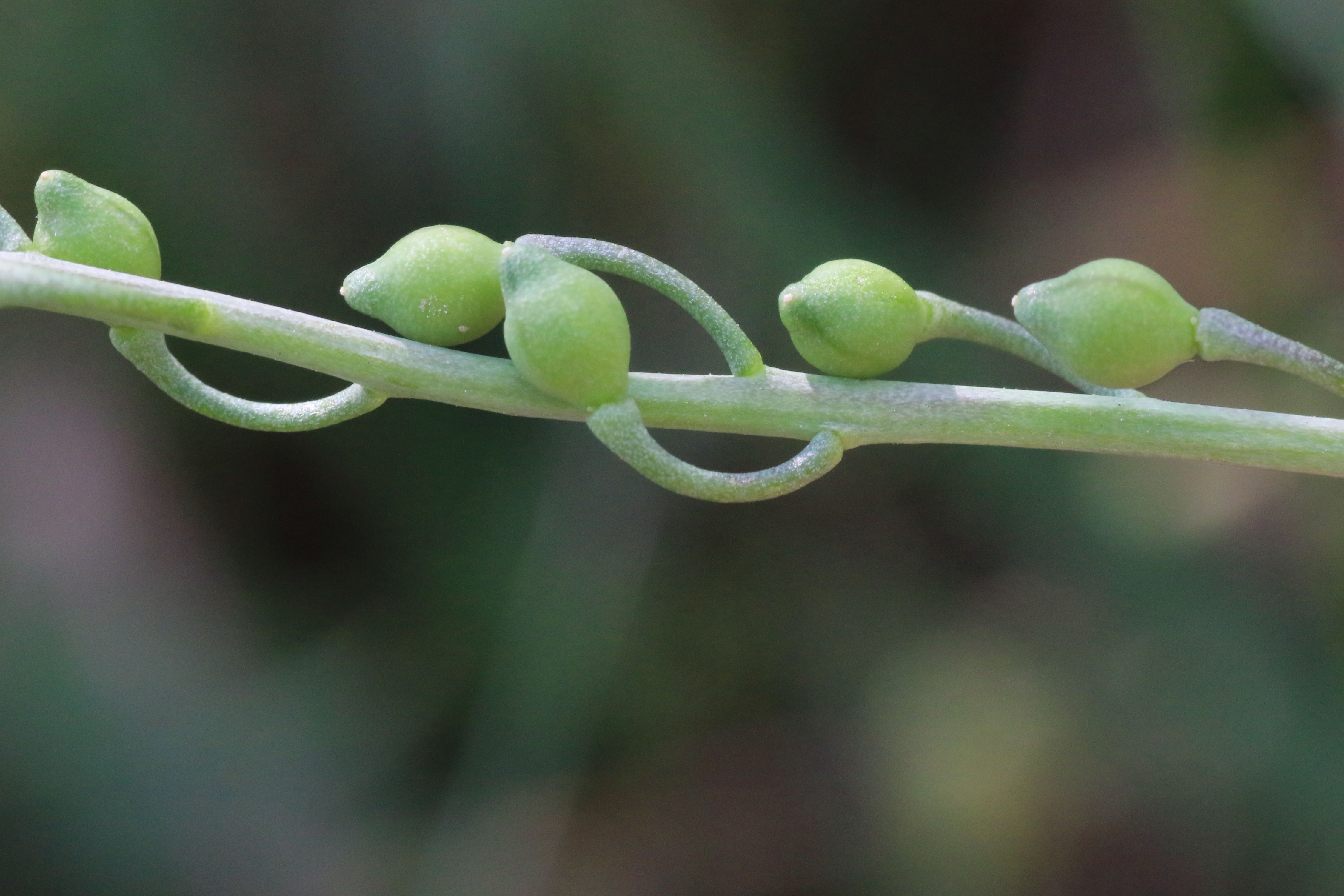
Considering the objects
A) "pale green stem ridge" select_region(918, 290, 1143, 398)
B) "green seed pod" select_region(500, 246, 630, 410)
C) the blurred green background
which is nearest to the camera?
"green seed pod" select_region(500, 246, 630, 410)

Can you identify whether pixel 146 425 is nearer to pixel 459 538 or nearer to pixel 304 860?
pixel 459 538

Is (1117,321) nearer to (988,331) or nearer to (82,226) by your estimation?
(988,331)

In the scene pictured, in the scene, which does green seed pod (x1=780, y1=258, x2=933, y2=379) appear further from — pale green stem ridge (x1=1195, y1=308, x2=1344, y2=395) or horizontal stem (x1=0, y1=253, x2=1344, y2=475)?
pale green stem ridge (x1=1195, y1=308, x2=1344, y2=395)

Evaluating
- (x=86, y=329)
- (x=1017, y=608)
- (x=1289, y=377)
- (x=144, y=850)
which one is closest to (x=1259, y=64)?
→ (x=1289, y=377)

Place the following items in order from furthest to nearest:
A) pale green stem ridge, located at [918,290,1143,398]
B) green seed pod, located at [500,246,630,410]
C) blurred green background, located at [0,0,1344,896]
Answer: blurred green background, located at [0,0,1344,896]
pale green stem ridge, located at [918,290,1143,398]
green seed pod, located at [500,246,630,410]

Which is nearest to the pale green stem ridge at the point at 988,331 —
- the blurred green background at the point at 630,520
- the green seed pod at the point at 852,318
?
the green seed pod at the point at 852,318

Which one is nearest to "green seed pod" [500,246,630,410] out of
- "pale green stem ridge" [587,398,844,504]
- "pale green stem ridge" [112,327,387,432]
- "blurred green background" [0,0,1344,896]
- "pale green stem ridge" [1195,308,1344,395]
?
"pale green stem ridge" [587,398,844,504]
